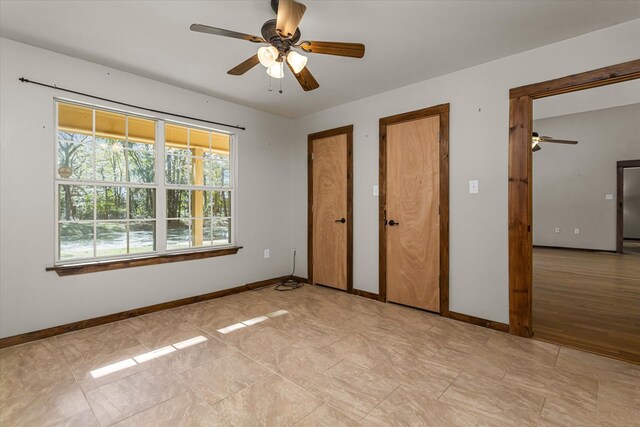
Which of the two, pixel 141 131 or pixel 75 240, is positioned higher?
pixel 141 131

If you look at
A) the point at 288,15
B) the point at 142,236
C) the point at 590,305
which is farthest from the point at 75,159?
the point at 590,305

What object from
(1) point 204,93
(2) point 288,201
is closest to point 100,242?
(1) point 204,93

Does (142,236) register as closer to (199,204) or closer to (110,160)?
(199,204)

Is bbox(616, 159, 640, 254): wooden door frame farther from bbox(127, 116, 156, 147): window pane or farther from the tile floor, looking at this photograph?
bbox(127, 116, 156, 147): window pane

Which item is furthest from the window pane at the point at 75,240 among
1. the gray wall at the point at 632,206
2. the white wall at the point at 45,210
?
the gray wall at the point at 632,206

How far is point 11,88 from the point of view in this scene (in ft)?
8.16

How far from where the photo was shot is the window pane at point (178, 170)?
11.4ft

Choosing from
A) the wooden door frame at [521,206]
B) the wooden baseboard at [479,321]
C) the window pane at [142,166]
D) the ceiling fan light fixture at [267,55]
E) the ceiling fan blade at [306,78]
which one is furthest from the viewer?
the window pane at [142,166]

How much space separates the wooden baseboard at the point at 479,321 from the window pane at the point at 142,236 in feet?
10.9

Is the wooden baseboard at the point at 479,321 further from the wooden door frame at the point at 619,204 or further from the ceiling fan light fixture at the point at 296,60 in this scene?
the wooden door frame at the point at 619,204

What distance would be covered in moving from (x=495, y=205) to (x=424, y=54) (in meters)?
1.54

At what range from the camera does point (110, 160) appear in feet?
10.1

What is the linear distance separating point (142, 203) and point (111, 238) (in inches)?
18.2

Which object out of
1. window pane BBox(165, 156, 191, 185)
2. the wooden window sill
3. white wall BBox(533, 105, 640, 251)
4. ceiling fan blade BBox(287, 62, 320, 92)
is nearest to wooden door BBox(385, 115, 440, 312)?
ceiling fan blade BBox(287, 62, 320, 92)
